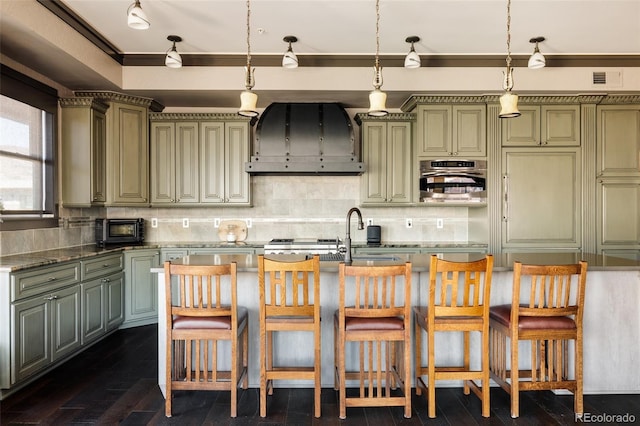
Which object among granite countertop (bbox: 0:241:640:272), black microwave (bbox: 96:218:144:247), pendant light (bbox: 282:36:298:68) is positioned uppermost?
pendant light (bbox: 282:36:298:68)

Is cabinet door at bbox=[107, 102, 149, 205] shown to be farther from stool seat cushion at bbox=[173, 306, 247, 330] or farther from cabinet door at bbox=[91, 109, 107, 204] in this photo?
stool seat cushion at bbox=[173, 306, 247, 330]

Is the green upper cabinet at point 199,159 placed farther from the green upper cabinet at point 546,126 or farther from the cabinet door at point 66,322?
the green upper cabinet at point 546,126

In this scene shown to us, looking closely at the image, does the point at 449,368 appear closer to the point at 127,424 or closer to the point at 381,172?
the point at 127,424

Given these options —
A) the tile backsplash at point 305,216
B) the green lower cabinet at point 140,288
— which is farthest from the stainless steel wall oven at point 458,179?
the green lower cabinet at point 140,288

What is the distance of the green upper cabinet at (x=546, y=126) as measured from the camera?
448 cm

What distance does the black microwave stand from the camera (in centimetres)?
445

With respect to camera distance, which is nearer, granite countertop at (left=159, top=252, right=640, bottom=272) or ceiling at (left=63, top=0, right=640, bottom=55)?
granite countertop at (left=159, top=252, right=640, bottom=272)

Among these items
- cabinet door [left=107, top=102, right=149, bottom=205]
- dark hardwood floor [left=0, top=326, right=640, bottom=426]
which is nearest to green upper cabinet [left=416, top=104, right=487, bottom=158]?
dark hardwood floor [left=0, top=326, right=640, bottom=426]

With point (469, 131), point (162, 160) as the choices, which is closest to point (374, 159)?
point (469, 131)

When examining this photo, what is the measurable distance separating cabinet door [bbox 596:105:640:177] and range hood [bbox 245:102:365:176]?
2674 millimetres

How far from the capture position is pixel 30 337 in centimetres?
Answer: 288

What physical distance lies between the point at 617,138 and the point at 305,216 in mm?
3650

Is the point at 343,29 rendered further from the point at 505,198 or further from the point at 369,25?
the point at 505,198

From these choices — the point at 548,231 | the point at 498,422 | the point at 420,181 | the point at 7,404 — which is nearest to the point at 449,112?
the point at 420,181
